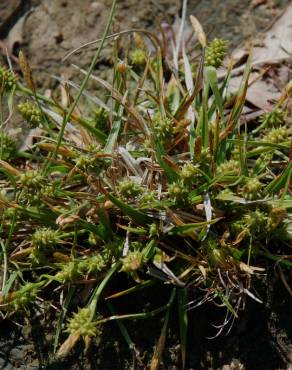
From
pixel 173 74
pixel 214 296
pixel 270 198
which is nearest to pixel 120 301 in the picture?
pixel 214 296

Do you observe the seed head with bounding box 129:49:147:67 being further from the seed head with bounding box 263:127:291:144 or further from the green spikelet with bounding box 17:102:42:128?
the seed head with bounding box 263:127:291:144

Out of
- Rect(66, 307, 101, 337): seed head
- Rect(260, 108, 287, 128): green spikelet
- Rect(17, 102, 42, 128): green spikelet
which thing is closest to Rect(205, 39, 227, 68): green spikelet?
Rect(260, 108, 287, 128): green spikelet

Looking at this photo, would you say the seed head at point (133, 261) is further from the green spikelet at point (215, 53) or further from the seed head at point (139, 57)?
the seed head at point (139, 57)

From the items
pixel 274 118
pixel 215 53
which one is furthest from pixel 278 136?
pixel 215 53

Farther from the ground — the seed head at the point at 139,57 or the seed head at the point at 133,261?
the seed head at the point at 139,57

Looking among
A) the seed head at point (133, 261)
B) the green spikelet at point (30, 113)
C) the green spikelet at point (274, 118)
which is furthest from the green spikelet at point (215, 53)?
the seed head at point (133, 261)

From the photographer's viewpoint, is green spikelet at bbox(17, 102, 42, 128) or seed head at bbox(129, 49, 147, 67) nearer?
green spikelet at bbox(17, 102, 42, 128)

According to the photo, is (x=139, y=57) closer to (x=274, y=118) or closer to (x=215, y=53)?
(x=215, y=53)

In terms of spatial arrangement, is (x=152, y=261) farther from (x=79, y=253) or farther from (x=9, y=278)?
(x=9, y=278)

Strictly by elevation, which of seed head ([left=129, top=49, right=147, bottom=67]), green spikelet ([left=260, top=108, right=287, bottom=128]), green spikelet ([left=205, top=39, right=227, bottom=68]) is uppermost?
green spikelet ([left=205, top=39, right=227, bottom=68])

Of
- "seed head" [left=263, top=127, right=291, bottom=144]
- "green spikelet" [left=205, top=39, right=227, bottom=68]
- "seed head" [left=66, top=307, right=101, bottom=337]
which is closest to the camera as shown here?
"seed head" [left=66, top=307, right=101, bottom=337]

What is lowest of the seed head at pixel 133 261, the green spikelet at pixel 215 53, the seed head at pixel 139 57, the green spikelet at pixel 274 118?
the seed head at pixel 133 261
